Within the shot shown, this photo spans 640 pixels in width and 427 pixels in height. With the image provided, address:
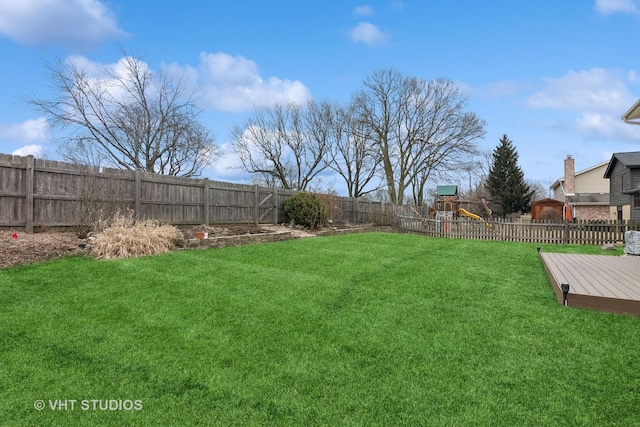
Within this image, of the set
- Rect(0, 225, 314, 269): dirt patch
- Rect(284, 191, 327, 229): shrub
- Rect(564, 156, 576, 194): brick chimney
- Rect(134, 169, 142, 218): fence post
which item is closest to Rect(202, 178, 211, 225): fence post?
Rect(134, 169, 142, 218): fence post

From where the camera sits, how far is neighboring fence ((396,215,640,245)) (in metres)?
12.8

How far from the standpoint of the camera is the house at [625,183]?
19.5m

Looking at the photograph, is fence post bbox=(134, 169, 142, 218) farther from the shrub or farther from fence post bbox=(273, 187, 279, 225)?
the shrub

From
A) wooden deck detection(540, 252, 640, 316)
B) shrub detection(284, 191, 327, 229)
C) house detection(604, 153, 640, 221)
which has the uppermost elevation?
house detection(604, 153, 640, 221)

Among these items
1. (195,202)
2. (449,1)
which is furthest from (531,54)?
(195,202)

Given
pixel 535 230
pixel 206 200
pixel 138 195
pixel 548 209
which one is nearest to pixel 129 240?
pixel 138 195

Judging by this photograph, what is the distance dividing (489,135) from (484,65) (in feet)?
59.5

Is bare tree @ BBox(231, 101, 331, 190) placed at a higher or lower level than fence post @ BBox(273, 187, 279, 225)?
higher

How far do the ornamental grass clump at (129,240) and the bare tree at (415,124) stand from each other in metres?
23.6

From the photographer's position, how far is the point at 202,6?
1025cm

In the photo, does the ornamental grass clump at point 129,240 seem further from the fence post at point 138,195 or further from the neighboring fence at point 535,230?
the neighboring fence at point 535,230

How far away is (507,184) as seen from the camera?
3381 centimetres

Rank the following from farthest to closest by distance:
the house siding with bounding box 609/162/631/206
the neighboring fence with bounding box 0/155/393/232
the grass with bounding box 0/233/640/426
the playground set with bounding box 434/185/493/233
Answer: the playground set with bounding box 434/185/493/233 < the house siding with bounding box 609/162/631/206 < the neighboring fence with bounding box 0/155/393/232 < the grass with bounding box 0/233/640/426

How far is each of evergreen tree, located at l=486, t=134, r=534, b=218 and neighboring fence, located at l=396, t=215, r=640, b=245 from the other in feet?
66.9
